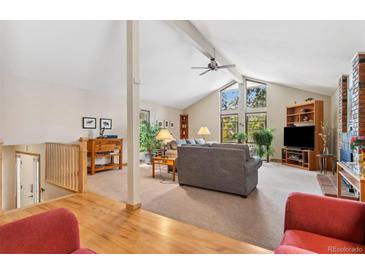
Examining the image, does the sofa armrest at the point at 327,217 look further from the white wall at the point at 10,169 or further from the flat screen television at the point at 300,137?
the white wall at the point at 10,169

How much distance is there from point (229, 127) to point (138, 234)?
23.1 feet

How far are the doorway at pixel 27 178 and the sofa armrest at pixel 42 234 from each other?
432 cm

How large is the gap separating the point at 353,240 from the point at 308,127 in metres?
5.29

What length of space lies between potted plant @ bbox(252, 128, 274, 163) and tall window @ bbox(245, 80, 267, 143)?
755 millimetres

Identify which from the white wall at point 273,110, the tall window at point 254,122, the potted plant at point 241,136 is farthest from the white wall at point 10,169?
the tall window at point 254,122

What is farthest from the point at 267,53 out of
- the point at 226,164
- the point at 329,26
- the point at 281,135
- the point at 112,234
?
the point at 112,234

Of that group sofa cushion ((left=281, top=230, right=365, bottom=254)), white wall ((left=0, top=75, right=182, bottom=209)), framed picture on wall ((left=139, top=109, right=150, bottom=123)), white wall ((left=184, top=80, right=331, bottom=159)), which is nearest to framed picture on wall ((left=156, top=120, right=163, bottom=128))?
framed picture on wall ((left=139, top=109, right=150, bottom=123))

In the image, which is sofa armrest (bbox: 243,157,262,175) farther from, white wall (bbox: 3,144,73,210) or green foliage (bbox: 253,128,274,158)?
white wall (bbox: 3,144,73,210)

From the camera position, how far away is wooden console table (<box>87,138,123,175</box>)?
4.95 metres

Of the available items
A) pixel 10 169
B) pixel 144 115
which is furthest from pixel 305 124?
pixel 10 169

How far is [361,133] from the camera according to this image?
3.06 meters

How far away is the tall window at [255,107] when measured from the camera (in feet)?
24.6

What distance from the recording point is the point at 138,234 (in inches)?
75.2

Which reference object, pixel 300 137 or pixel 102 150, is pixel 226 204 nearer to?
pixel 102 150
